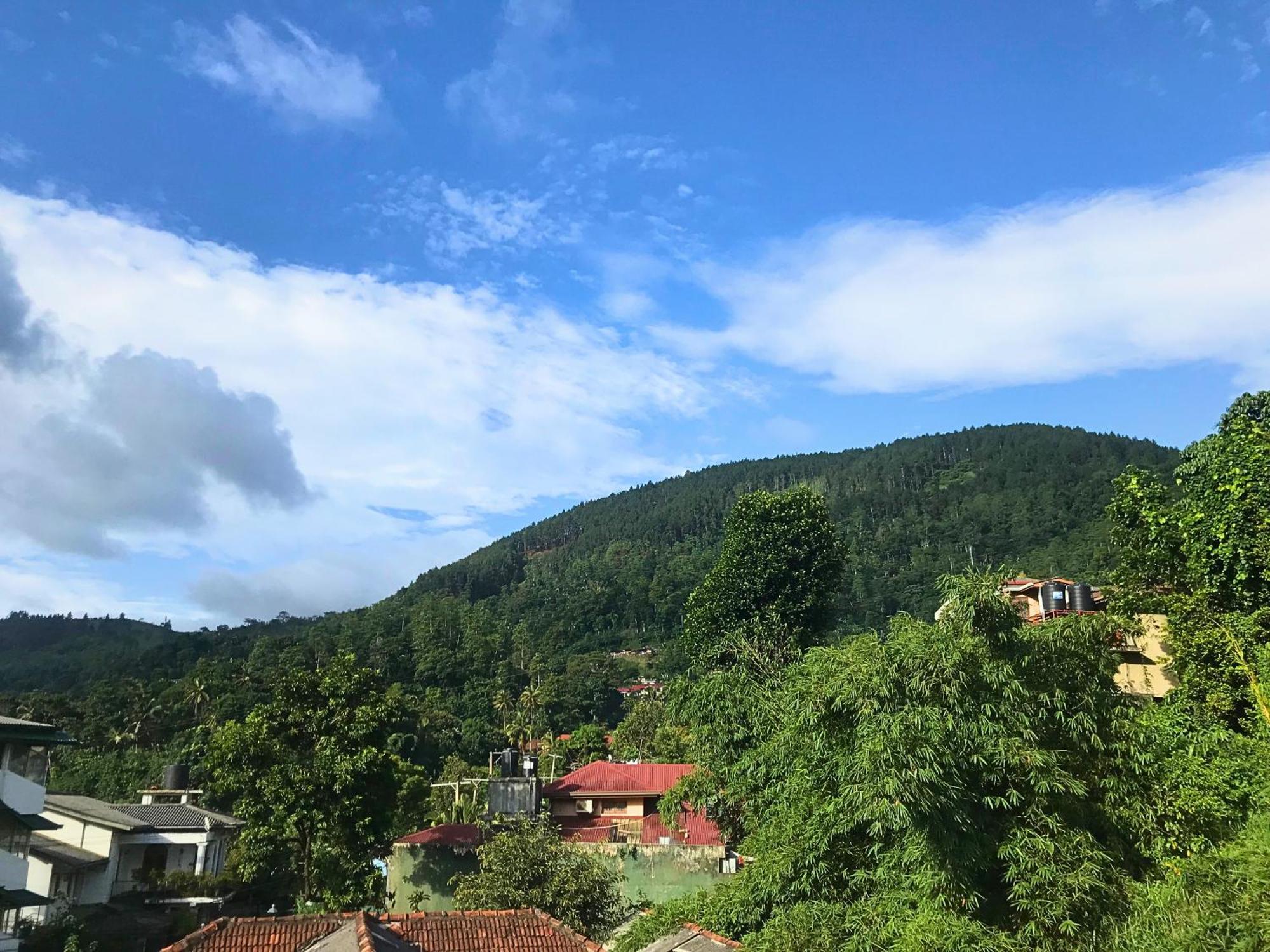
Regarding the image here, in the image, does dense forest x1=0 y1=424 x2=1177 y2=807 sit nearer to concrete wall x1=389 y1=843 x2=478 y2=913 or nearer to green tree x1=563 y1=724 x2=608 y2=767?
concrete wall x1=389 y1=843 x2=478 y2=913

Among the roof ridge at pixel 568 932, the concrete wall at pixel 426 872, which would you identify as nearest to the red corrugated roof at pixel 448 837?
the concrete wall at pixel 426 872

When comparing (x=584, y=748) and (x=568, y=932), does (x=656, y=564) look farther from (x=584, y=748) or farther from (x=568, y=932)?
(x=568, y=932)

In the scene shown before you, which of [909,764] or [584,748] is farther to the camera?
[584,748]

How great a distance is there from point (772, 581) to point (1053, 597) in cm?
968

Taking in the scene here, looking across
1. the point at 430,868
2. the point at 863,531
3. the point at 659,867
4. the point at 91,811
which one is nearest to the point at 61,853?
the point at 91,811

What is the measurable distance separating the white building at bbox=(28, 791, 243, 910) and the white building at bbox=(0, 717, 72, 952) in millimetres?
5154

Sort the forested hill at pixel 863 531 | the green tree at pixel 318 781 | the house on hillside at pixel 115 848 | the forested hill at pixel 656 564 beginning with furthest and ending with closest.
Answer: the forested hill at pixel 863 531, the forested hill at pixel 656 564, the house on hillside at pixel 115 848, the green tree at pixel 318 781

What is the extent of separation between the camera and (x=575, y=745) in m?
56.6

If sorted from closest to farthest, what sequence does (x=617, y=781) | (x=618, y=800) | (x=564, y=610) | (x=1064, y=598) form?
(x=1064, y=598) < (x=618, y=800) < (x=617, y=781) < (x=564, y=610)

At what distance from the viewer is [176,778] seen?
117ft

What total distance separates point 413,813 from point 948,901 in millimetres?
26224

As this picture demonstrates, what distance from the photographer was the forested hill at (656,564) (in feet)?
300

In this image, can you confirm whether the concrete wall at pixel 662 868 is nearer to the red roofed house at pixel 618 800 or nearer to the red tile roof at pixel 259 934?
the red roofed house at pixel 618 800

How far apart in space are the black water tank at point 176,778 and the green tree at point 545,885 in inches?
832
